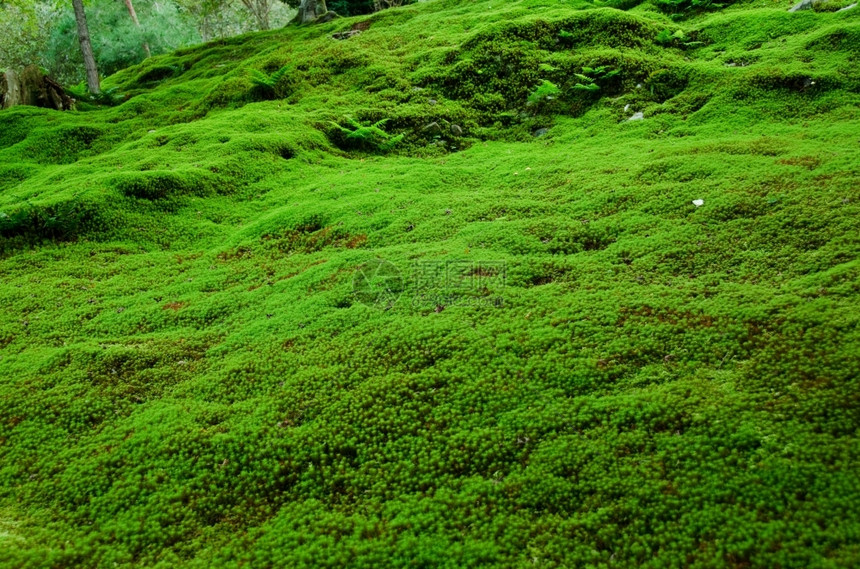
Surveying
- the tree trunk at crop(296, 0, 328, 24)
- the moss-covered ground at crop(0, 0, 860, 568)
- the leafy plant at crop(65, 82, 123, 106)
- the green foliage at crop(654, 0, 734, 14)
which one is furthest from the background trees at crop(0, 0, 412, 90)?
the moss-covered ground at crop(0, 0, 860, 568)

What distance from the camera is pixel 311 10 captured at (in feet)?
70.3

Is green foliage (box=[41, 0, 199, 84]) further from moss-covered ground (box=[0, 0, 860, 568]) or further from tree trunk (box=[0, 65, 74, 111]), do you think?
moss-covered ground (box=[0, 0, 860, 568])

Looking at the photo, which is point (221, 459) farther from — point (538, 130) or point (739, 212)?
point (538, 130)

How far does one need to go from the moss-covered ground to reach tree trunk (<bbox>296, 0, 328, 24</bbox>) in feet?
41.3

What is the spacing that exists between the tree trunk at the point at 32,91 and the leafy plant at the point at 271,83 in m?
6.94

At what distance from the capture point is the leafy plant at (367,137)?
10.7 metres

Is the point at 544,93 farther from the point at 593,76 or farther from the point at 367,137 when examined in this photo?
the point at 367,137

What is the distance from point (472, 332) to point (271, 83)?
11007 mm

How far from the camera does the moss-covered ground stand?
10.9 ft

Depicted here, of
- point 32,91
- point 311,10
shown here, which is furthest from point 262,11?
point 32,91

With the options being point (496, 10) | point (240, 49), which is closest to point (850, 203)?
point (496, 10)

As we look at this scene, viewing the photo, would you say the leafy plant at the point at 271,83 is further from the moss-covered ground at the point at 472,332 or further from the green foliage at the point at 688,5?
the green foliage at the point at 688,5

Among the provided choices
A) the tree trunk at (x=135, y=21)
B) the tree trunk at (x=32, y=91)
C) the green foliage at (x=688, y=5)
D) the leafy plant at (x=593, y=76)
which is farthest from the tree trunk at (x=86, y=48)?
the green foliage at (x=688, y=5)

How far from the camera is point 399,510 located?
3.52m
